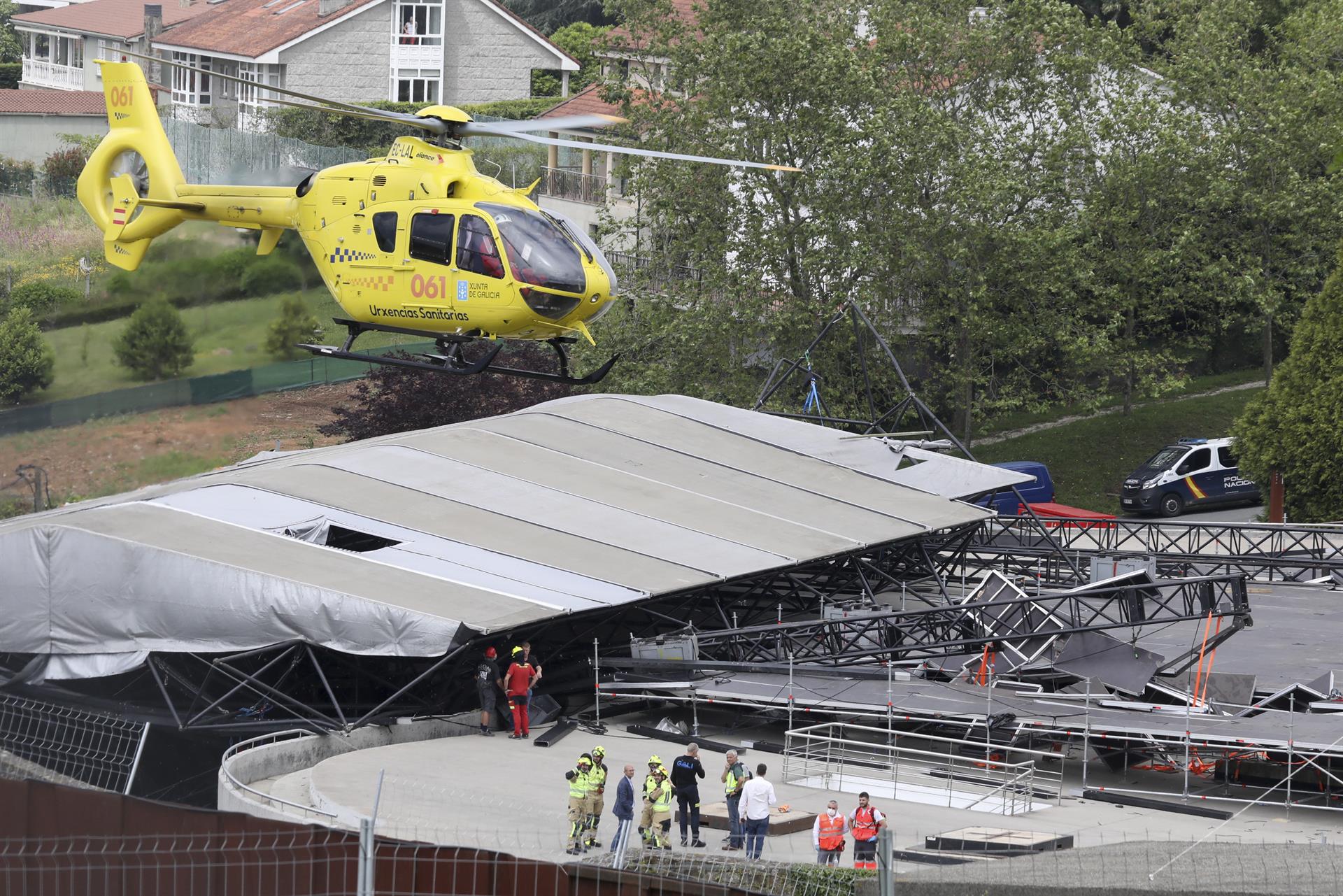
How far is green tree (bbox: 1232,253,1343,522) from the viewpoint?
44344 millimetres

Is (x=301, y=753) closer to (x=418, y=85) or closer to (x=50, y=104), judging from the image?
(x=50, y=104)

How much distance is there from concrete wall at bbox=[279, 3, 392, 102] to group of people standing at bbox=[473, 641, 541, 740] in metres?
57.9

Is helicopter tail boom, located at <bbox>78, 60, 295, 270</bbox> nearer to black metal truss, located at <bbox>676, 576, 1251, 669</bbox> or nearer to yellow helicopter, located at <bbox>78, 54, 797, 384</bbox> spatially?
yellow helicopter, located at <bbox>78, 54, 797, 384</bbox>

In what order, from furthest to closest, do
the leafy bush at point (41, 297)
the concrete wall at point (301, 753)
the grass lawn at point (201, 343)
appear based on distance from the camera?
1. the leafy bush at point (41, 297)
2. the grass lawn at point (201, 343)
3. the concrete wall at point (301, 753)

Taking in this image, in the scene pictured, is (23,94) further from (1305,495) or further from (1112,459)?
(1305,495)

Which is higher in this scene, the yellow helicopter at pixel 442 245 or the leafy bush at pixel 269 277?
the yellow helicopter at pixel 442 245

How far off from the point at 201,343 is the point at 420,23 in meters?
29.0

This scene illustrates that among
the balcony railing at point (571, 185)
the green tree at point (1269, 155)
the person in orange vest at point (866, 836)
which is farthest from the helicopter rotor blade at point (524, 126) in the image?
the balcony railing at point (571, 185)

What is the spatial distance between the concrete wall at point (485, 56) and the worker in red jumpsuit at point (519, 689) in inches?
2430

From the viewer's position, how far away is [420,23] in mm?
82500

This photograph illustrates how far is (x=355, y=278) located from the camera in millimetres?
28484

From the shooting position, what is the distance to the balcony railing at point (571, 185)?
67438mm

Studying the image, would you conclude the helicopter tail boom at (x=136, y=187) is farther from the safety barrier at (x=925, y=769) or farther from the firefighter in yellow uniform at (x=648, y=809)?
the firefighter in yellow uniform at (x=648, y=809)

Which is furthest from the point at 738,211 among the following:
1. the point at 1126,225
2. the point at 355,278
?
the point at 355,278
